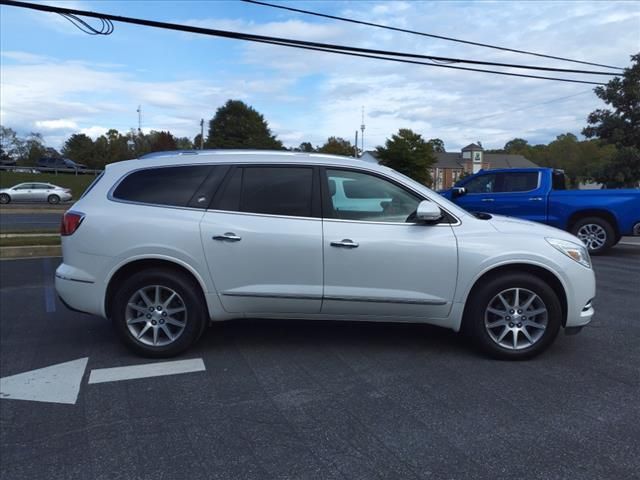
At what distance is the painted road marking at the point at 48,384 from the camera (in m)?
3.94

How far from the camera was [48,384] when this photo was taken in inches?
164

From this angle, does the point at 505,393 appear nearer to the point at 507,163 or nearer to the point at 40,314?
the point at 40,314

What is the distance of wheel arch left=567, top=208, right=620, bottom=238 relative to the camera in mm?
10297

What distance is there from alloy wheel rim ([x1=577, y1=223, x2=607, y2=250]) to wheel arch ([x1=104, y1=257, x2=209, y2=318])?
844 centimetres

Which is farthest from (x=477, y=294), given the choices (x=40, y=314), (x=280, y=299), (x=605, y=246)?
(x=605, y=246)

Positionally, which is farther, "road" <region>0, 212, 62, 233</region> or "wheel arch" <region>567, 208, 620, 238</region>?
"road" <region>0, 212, 62, 233</region>

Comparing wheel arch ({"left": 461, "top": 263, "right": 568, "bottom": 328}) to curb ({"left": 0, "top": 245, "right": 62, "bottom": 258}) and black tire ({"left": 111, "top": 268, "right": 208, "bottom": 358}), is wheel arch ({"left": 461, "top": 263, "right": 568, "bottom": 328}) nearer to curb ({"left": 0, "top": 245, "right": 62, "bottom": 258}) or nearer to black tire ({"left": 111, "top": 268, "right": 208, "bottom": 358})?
black tire ({"left": 111, "top": 268, "right": 208, "bottom": 358})

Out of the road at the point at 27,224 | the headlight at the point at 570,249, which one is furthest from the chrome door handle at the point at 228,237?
the road at the point at 27,224

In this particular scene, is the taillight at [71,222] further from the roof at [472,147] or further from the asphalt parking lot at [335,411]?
the roof at [472,147]

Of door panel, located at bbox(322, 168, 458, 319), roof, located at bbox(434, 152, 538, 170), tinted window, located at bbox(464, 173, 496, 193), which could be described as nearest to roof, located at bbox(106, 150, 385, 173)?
door panel, located at bbox(322, 168, 458, 319)

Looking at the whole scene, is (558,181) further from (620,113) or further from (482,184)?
(620,113)

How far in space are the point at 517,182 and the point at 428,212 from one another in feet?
25.2

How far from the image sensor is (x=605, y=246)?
10.4 m

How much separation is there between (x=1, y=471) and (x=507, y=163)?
98.2 meters
